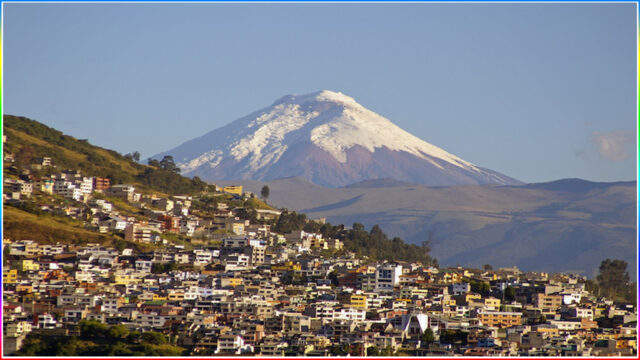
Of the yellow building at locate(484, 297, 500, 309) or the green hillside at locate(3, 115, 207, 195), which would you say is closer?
the yellow building at locate(484, 297, 500, 309)

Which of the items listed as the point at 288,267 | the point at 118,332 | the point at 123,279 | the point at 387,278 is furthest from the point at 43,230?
the point at 118,332

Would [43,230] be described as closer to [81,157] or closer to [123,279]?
[123,279]

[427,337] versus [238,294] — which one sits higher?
[238,294]

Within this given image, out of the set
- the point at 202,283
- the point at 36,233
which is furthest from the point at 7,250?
the point at 202,283

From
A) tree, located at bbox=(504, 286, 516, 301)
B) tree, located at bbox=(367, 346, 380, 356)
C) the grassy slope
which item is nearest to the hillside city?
tree, located at bbox=(367, 346, 380, 356)

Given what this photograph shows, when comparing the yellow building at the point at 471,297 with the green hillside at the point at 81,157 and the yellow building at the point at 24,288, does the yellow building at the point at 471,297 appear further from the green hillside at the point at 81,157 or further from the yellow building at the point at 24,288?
the green hillside at the point at 81,157

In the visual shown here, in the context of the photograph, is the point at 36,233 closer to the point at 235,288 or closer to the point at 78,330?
the point at 235,288

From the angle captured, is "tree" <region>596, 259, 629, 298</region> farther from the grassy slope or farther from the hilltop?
the grassy slope
